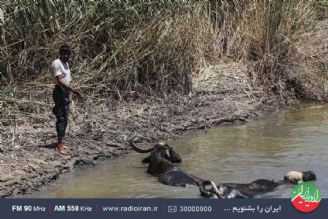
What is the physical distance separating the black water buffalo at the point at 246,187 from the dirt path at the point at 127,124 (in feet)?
6.99

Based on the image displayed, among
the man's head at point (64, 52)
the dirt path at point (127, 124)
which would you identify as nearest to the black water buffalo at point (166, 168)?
the dirt path at point (127, 124)

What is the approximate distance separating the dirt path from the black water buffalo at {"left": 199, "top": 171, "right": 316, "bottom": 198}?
6.99 feet

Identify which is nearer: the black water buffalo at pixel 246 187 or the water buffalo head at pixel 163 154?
the black water buffalo at pixel 246 187

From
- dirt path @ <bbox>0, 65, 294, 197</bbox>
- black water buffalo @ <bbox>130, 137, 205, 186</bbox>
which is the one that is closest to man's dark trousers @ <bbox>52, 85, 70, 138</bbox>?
dirt path @ <bbox>0, 65, 294, 197</bbox>

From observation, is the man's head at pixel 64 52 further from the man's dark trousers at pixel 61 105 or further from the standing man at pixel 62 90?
the man's dark trousers at pixel 61 105

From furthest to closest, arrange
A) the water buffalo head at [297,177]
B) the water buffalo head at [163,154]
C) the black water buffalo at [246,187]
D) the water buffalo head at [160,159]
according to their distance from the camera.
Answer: the water buffalo head at [163,154] → the water buffalo head at [160,159] → the water buffalo head at [297,177] → the black water buffalo at [246,187]

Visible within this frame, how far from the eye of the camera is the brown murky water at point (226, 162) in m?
7.73

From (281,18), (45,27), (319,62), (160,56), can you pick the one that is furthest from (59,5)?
(319,62)

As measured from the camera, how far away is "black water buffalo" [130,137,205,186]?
7742 millimetres

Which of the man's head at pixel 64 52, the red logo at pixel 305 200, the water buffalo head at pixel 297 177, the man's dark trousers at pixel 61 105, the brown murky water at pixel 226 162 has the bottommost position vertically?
the brown murky water at pixel 226 162

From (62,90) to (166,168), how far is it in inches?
69.9

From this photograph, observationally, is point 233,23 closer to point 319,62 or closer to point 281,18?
point 281,18

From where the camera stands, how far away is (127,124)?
1082 centimetres

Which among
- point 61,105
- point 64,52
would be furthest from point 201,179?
point 64,52
